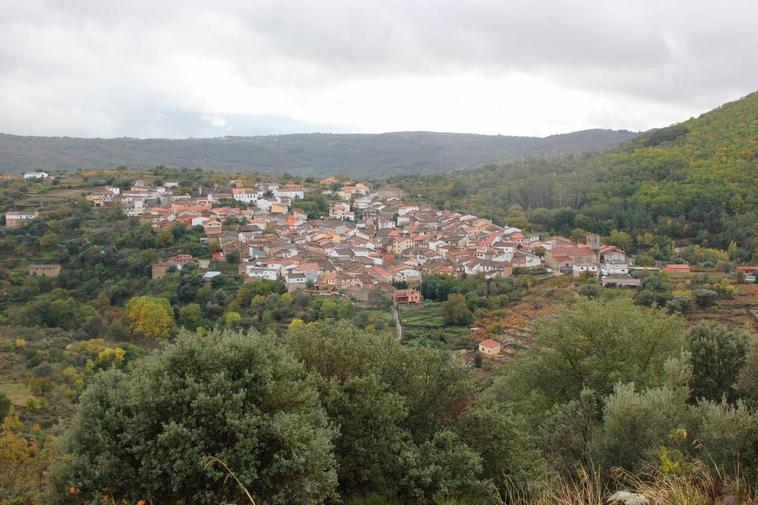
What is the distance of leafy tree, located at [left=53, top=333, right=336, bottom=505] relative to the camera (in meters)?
4.87

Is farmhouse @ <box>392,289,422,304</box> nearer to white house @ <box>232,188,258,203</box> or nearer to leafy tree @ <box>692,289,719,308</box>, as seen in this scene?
leafy tree @ <box>692,289,719,308</box>

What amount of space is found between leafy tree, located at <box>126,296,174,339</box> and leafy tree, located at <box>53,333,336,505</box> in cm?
2392

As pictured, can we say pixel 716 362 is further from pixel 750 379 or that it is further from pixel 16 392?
pixel 16 392

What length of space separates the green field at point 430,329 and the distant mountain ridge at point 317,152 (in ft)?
254

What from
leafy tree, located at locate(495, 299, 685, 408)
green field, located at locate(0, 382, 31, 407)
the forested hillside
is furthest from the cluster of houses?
leafy tree, located at locate(495, 299, 685, 408)

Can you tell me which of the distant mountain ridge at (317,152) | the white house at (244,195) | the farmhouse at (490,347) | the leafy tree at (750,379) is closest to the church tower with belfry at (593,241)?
the farmhouse at (490,347)

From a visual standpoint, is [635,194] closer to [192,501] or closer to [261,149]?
[192,501]

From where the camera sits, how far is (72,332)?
93.1ft

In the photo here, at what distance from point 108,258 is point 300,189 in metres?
25.1

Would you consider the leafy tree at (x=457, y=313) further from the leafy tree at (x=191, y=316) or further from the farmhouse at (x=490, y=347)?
the leafy tree at (x=191, y=316)

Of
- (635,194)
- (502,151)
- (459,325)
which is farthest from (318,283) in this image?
(502,151)

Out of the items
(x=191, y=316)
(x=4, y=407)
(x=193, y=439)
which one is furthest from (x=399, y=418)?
(x=191, y=316)

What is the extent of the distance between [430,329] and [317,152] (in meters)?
114

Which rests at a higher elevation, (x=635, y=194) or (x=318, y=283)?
(x=635, y=194)
